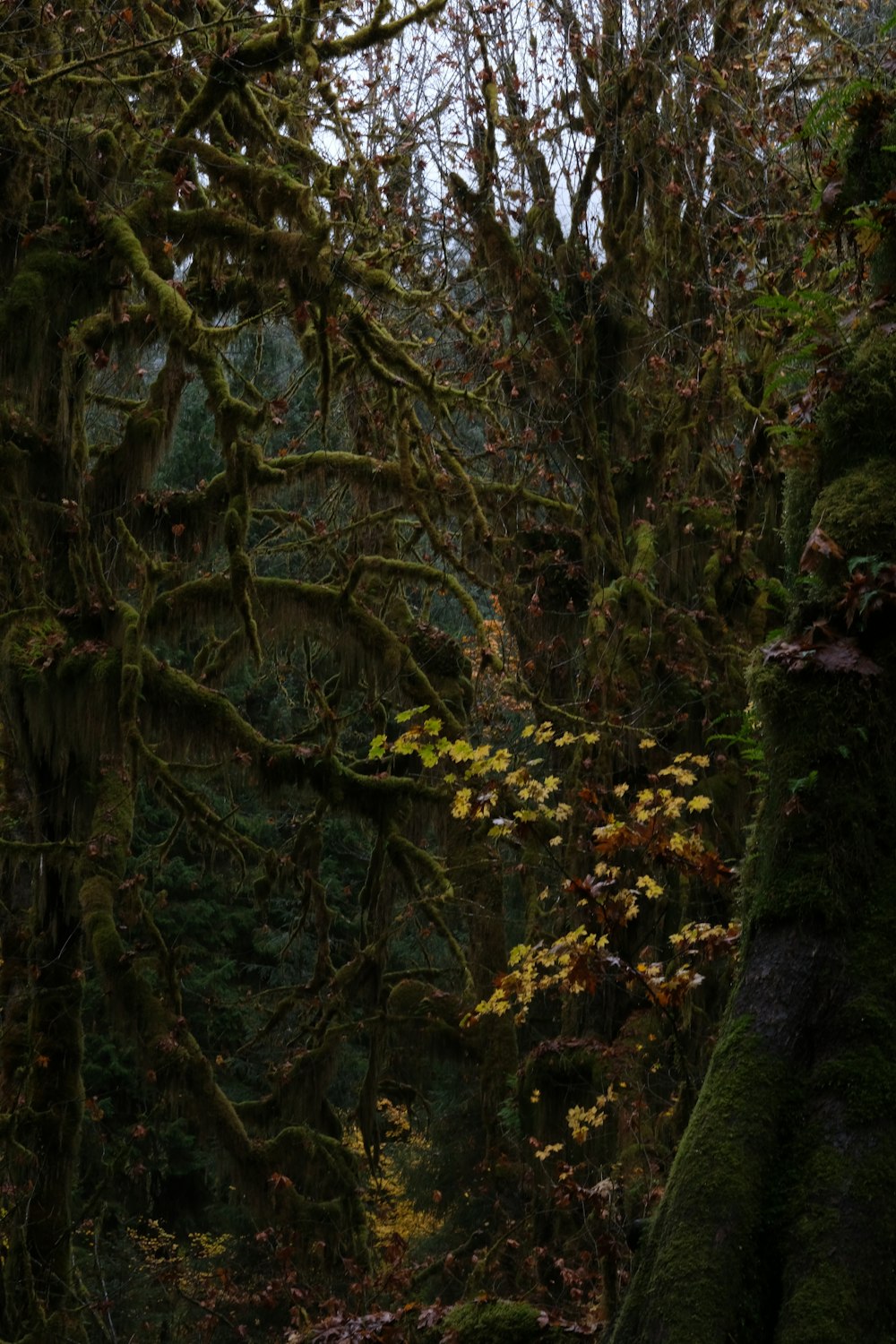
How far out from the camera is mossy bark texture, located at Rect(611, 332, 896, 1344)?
7.88 feet

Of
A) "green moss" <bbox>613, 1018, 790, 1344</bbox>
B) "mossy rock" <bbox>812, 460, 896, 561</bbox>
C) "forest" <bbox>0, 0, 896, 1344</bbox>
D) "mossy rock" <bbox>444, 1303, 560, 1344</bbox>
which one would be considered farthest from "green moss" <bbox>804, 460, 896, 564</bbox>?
"mossy rock" <bbox>444, 1303, 560, 1344</bbox>

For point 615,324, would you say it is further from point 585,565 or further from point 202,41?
point 202,41

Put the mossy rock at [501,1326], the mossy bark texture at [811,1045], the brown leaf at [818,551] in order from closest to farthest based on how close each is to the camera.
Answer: the mossy bark texture at [811,1045] < the brown leaf at [818,551] < the mossy rock at [501,1326]

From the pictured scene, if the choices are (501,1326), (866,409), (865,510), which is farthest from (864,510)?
(501,1326)

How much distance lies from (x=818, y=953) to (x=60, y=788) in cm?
658

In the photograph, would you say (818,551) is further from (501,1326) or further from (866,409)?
(501,1326)

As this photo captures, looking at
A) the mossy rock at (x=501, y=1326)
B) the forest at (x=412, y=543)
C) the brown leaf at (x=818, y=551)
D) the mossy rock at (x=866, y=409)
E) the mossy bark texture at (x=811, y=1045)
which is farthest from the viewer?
the forest at (x=412, y=543)

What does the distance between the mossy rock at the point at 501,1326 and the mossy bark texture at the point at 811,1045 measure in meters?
0.76

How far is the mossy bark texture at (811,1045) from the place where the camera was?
2.40 metres

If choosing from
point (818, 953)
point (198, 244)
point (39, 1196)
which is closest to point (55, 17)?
point (198, 244)

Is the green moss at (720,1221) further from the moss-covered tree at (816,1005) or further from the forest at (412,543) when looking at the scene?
the forest at (412,543)

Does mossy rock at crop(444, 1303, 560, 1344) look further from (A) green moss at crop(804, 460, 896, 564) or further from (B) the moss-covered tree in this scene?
(A) green moss at crop(804, 460, 896, 564)

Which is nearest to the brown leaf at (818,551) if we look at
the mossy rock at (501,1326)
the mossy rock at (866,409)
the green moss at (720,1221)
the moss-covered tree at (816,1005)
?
the moss-covered tree at (816,1005)

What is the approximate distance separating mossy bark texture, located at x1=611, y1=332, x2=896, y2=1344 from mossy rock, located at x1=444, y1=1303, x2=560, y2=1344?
2.50ft
